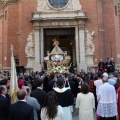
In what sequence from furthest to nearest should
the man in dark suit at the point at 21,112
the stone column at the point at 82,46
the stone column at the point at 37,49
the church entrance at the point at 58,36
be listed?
the church entrance at the point at 58,36 < the stone column at the point at 82,46 < the stone column at the point at 37,49 < the man in dark suit at the point at 21,112

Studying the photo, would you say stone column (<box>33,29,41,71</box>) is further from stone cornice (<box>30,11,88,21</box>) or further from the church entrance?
the church entrance

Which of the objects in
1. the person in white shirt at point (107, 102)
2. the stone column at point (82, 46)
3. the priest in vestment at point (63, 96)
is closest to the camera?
the priest in vestment at point (63, 96)

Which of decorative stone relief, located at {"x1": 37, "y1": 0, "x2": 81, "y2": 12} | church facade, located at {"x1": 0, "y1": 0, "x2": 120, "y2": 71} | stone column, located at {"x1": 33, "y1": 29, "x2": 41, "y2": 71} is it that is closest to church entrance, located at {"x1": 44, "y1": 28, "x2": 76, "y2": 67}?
church facade, located at {"x1": 0, "y1": 0, "x2": 120, "y2": 71}

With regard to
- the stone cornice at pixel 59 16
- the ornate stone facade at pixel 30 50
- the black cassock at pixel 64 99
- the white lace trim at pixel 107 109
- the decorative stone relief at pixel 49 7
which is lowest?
the white lace trim at pixel 107 109

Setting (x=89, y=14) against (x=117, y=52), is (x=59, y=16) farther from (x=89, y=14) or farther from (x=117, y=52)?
(x=117, y=52)

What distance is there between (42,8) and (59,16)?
224 cm

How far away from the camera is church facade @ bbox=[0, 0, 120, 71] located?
2827 centimetres

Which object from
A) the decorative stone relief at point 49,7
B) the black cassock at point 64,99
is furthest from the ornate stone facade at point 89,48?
the black cassock at point 64,99

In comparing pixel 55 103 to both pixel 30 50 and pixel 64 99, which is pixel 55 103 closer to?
pixel 64 99

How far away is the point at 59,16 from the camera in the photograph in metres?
28.5

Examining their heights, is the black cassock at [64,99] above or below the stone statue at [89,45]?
below

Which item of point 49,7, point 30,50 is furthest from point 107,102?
point 49,7

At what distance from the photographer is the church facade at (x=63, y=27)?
28.3 meters

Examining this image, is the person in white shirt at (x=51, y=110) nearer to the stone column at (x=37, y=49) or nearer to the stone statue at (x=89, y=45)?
the stone column at (x=37, y=49)
